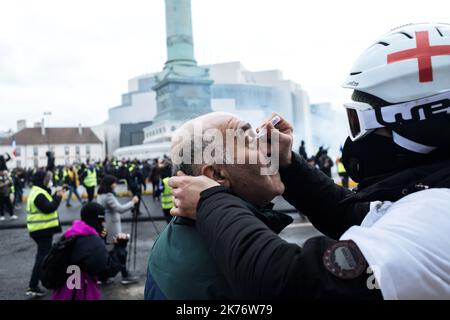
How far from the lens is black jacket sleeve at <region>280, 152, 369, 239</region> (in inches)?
76.9

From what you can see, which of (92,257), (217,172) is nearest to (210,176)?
(217,172)

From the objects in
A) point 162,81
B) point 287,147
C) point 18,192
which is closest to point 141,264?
point 287,147

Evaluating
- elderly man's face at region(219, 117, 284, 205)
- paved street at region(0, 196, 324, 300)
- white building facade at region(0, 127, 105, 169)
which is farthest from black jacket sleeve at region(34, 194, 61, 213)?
white building facade at region(0, 127, 105, 169)

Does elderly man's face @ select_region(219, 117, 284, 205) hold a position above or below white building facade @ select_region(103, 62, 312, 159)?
below

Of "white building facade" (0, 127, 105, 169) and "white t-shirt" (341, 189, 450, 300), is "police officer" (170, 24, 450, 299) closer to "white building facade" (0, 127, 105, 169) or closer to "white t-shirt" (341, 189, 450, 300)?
"white t-shirt" (341, 189, 450, 300)

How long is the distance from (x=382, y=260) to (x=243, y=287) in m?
0.35

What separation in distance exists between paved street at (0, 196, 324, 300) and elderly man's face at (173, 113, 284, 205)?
403cm

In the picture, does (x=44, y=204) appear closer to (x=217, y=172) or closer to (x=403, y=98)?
(x=217, y=172)

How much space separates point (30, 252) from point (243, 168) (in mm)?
8136

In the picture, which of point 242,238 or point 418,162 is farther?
point 418,162

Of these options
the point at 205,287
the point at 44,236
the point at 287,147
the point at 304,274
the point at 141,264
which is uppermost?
the point at 287,147

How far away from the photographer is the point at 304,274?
40.5 inches

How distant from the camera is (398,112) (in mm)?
1328

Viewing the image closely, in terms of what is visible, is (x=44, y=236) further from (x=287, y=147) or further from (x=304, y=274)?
(x=304, y=274)
